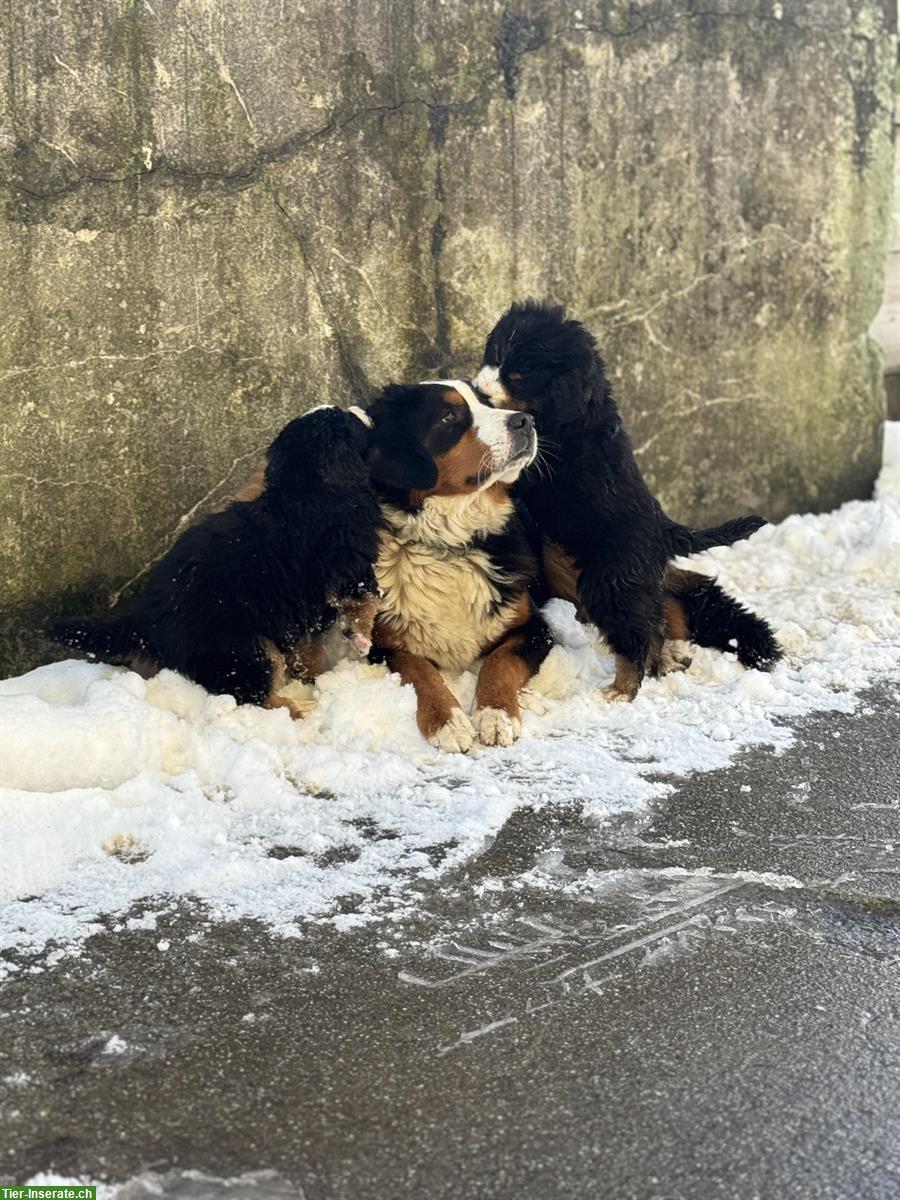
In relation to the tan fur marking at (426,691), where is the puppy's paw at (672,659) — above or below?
below

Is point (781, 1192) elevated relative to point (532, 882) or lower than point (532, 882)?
elevated

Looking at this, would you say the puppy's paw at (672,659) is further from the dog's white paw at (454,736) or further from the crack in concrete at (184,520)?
the crack in concrete at (184,520)

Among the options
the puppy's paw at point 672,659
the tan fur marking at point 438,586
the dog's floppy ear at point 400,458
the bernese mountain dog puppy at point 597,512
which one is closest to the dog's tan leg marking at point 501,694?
the tan fur marking at point 438,586

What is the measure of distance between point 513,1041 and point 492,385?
244cm

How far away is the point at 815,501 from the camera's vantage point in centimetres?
582

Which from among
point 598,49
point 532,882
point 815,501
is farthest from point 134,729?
point 815,501

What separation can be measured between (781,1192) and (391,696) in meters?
2.09

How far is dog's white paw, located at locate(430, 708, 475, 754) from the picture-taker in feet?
11.7

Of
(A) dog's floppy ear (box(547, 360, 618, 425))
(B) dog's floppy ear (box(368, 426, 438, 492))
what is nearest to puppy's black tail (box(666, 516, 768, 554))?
(A) dog's floppy ear (box(547, 360, 618, 425))

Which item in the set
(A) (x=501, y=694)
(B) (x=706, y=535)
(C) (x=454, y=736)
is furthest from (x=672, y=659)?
(C) (x=454, y=736)

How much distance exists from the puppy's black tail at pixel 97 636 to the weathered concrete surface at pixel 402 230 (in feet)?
0.66

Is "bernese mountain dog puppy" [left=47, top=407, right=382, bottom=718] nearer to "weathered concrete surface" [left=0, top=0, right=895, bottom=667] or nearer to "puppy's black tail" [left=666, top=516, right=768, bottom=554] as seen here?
"weathered concrete surface" [left=0, top=0, right=895, bottom=667]

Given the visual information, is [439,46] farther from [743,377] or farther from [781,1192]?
[781,1192]

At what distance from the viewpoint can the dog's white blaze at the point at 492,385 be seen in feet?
13.8
